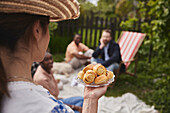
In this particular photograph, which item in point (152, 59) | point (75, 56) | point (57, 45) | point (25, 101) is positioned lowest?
point (152, 59)

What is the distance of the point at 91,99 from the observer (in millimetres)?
1394

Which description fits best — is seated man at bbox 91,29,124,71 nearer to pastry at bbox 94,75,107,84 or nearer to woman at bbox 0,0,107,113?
pastry at bbox 94,75,107,84

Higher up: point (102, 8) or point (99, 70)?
point (102, 8)

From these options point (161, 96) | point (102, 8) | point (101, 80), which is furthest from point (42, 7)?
point (102, 8)

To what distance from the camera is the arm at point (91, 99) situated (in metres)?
1.32

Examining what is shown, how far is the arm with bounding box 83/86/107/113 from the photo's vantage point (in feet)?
4.34

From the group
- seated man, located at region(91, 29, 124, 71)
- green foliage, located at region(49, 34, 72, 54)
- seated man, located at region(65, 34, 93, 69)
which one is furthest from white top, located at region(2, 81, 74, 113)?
green foliage, located at region(49, 34, 72, 54)

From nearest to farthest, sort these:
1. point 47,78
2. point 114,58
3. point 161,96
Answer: point 47,78, point 161,96, point 114,58

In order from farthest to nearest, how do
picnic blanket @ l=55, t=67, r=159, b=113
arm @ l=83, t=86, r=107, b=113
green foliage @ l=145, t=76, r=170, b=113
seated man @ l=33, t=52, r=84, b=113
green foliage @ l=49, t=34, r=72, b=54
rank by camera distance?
1. green foliage @ l=49, t=34, r=72, b=54
2. green foliage @ l=145, t=76, r=170, b=113
3. picnic blanket @ l=55, t=67, r=159, b=113
4. seated man @ l=33, t=52, r=84, b=113
5. arm @ l=83, t=86, r=107, b=113

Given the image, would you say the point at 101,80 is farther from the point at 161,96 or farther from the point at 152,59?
the point at 152,59

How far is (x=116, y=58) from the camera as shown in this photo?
484cm

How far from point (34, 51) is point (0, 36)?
0.65 ft

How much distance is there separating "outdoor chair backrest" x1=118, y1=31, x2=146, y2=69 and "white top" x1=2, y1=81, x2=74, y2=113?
470cm

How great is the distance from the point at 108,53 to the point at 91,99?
12.7 feet
